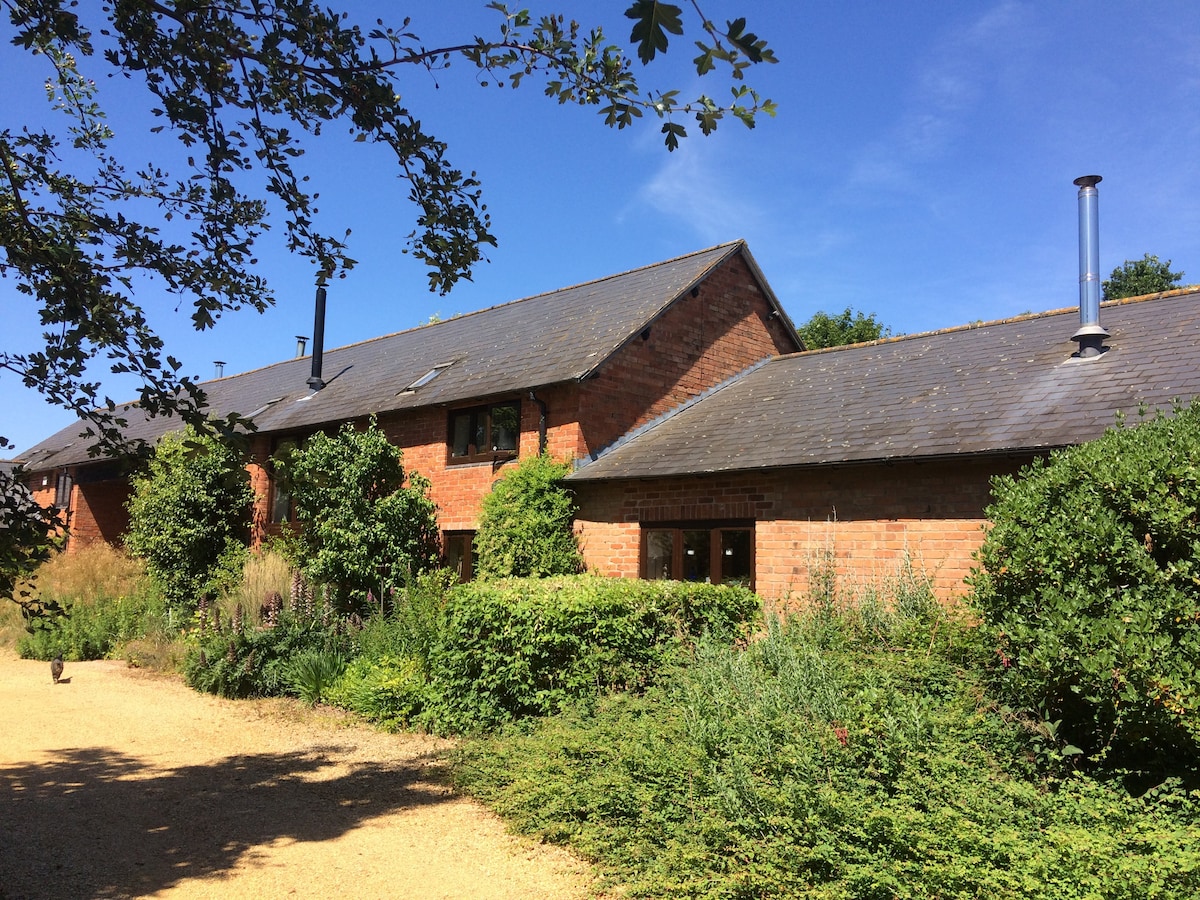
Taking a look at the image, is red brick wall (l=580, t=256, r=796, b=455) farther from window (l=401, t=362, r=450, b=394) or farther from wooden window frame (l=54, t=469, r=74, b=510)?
wooden window frame (l=54, t=469, r=74, b=510)

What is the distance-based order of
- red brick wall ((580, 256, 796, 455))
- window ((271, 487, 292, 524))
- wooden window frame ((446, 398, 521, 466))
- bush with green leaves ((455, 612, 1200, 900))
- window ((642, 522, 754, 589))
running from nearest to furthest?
bush with green leaves ((455, 612, 1200, 900)) → window ((642, 522, 754, 589)) → red brick wall ((580, 256, 796, 455)) → wooden window frame ((446, 398, 521, 466)) → window ((271, 487, 292, 524))

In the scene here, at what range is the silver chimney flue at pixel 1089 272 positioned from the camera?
36.4 feet

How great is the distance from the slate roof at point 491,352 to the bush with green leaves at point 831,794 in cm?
744

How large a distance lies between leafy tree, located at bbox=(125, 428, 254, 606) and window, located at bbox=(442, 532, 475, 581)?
475cm

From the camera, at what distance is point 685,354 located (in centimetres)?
1558

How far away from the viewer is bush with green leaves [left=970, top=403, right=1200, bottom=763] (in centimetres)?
481

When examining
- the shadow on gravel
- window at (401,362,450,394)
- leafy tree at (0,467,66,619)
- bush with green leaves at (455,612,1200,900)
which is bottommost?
the shadow on gravel

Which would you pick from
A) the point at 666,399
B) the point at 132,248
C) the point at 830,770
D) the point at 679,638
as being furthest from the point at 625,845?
the point at 666,399

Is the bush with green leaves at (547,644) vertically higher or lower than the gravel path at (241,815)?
higher

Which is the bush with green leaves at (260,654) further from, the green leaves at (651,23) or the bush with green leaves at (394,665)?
the green leaves at (651,23)

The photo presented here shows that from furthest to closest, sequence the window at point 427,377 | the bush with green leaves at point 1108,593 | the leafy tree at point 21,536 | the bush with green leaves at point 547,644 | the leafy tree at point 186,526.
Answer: the leafy tree at point 186,526 < the window at point 427,377 < the bush with green leaves at point 547,644 < the leafy tree at point 21,536 < the bush with green leaves at point 1108,593

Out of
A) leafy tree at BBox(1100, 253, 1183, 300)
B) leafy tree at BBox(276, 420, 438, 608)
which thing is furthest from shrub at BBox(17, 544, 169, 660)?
leafy tree at BBox(1100, 253, 1183, 300)

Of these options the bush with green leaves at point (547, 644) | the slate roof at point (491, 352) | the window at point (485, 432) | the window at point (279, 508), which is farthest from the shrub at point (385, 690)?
the window at point (279, 508)

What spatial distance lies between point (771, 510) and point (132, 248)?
25.5ft
